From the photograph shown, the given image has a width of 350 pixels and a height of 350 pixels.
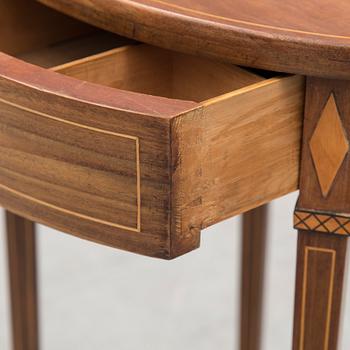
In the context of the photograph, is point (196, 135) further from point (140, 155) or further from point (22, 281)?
point (22, 281)

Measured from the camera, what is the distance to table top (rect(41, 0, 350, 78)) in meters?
0.85

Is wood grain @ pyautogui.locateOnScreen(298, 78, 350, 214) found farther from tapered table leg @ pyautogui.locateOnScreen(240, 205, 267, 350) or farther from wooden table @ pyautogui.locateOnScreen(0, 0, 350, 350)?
tapered table leg @ pyautogui.locateOnScreen(240, 205, 267, 350)

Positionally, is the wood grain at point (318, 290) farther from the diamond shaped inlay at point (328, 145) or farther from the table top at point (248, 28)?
the table top at point (248, 28)

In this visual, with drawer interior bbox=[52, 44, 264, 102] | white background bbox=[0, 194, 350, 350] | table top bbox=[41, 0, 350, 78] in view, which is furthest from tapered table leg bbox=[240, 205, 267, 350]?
table top bbox=[41, 0, 350, 78]

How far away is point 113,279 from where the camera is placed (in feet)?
6.31

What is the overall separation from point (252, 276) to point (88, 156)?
68 centimetres

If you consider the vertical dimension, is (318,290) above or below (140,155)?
below

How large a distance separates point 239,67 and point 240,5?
5 cm

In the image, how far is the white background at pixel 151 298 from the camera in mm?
1810

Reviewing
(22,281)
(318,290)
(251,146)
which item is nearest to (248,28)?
(251,146)

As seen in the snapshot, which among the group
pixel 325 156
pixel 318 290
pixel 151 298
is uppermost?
pixel 325 156

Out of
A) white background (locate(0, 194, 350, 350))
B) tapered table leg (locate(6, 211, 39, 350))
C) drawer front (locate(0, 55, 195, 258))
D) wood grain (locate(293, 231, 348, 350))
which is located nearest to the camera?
drawer front (locate(0, 55, 195, 258))

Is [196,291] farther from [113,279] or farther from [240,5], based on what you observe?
[240,5]

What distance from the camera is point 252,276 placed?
1.50 meters
